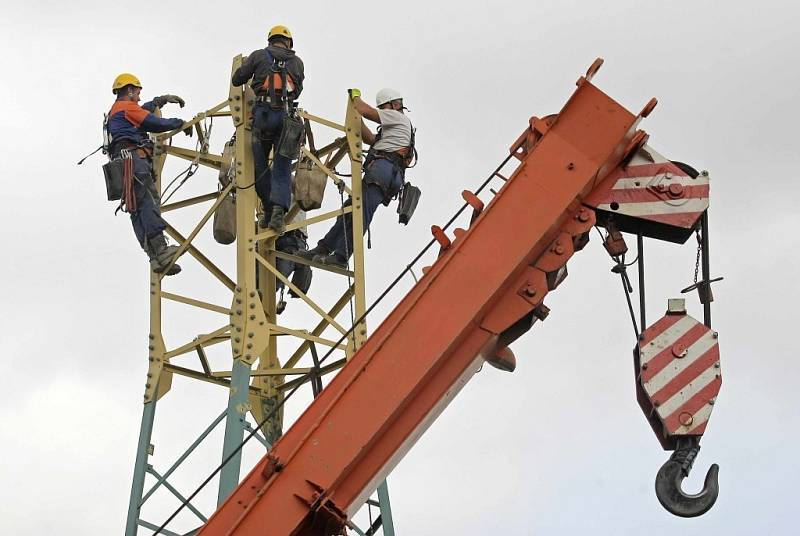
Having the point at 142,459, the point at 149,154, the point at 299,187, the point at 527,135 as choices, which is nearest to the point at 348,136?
the point at 299,187

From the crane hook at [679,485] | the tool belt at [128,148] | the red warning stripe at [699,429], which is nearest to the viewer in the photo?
the crane hook at [679,485]

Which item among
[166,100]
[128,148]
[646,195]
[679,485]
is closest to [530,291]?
[646,195]

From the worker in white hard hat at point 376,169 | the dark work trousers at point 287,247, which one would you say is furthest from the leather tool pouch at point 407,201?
the dark work trousers at point 287,247

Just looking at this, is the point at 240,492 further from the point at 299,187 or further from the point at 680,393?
the point at 299,187

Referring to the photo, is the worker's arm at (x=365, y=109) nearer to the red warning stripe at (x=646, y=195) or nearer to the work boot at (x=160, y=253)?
the work boot at (x=160, y=253)

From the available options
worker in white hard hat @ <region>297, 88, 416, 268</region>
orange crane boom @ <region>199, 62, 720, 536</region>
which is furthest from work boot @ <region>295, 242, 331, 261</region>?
orange crane boom @ <region>199, 62, 720, 536</region>

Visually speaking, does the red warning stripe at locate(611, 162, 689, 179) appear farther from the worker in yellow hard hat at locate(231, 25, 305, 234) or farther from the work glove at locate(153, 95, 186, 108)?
the work glove at locate(153, 95, 186, 108)

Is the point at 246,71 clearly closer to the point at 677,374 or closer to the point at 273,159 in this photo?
the point at 273,159

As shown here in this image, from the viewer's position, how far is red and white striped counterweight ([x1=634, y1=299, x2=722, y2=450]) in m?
10.9

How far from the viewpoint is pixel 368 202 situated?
1689 cm

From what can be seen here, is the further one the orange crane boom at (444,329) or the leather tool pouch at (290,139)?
the leather tool pouch at (290,139)

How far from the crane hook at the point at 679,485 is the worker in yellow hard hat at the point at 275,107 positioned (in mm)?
6410

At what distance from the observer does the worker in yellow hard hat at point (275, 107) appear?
16.3 m

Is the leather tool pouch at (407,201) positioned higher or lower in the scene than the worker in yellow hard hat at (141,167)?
higher
